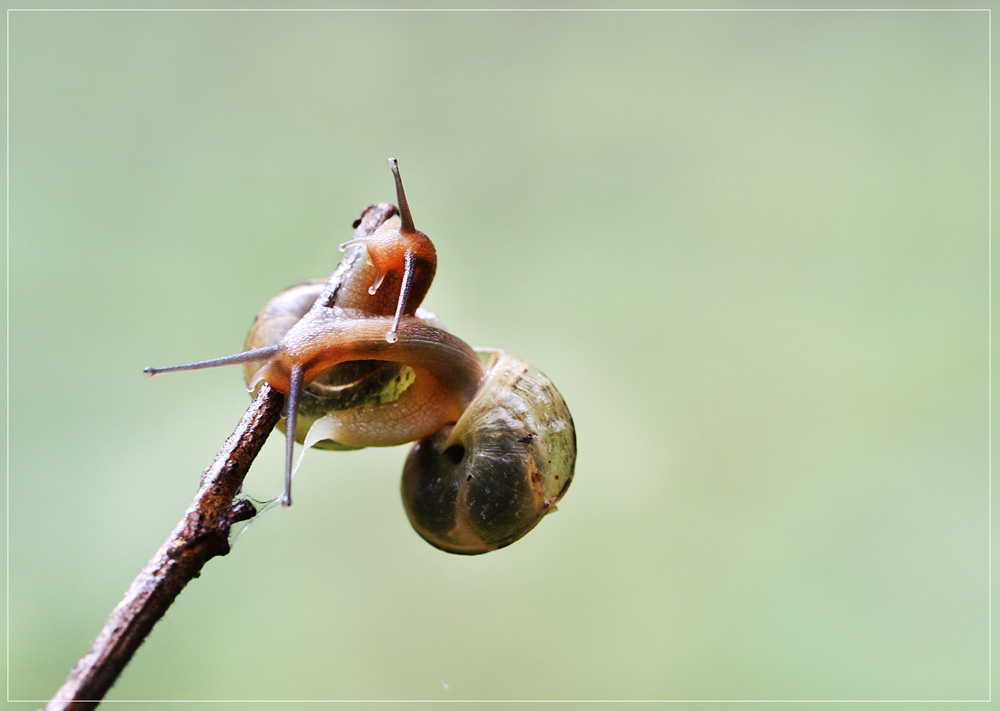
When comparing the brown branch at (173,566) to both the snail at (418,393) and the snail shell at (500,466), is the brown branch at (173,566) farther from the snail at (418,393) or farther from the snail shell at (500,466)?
the snail shell at (500,466)

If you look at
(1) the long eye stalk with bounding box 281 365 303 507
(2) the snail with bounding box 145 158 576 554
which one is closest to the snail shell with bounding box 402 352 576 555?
(2) the snail with bounding box 145 158 576 554

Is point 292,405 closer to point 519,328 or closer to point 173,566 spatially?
point 173,566

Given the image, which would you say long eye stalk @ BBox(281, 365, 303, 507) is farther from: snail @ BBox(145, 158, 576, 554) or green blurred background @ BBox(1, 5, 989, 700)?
green blurred background @ BBox(1, 5, 989, 700)

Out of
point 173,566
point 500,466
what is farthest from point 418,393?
point 173,566

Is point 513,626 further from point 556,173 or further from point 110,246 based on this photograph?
point 110,246

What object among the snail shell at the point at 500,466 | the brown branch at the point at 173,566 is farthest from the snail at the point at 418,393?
the brown branch at the point at 173,566

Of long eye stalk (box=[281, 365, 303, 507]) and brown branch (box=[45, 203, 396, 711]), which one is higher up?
long eye stalk (box=[281, 365, 303, 507])
